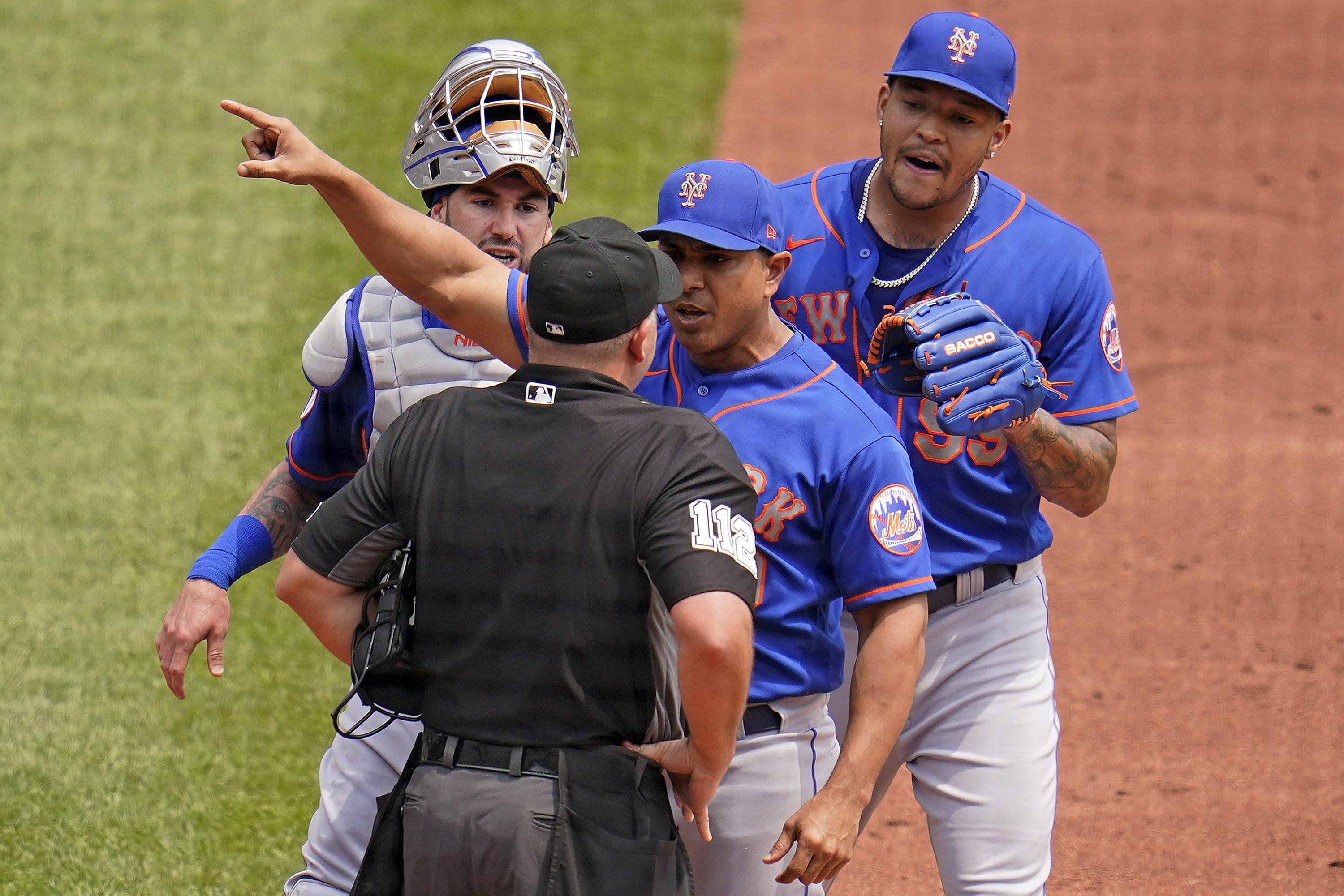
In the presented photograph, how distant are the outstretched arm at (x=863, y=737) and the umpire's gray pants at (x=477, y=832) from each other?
0.55 meters

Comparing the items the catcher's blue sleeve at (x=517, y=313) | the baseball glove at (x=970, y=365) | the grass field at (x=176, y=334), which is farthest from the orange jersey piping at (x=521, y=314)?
the grass field at (x=176, y=334)

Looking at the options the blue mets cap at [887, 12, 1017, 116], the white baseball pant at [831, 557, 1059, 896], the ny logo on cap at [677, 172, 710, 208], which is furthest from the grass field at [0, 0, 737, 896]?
the blue mets cap at [887, 12, 1017, 116]

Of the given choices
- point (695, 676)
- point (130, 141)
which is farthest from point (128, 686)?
point (130, 141)

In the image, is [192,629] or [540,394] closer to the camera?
[540,394]

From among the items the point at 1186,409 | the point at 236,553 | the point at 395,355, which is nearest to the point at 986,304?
the point at 395,355

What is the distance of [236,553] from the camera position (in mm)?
3154

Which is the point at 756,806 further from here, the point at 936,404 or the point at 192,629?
the point at 192,629

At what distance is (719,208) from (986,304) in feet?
2.32

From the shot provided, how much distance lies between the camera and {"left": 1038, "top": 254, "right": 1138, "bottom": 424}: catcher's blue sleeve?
327cm

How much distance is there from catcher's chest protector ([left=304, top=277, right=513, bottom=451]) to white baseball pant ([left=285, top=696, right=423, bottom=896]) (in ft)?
2.13

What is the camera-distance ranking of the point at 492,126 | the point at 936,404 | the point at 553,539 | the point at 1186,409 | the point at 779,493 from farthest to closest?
1. the point at 1186,409
2. the point at 492,126
3. the point at 936,404
4. the point at 779,493
5. the point at 553,539

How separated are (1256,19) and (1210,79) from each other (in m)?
0.84

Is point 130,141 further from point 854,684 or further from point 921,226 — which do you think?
point 854,684

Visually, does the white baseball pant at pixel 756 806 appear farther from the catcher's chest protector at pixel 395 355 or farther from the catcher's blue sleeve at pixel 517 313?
the catcher's chest protector at pixel 395 355
